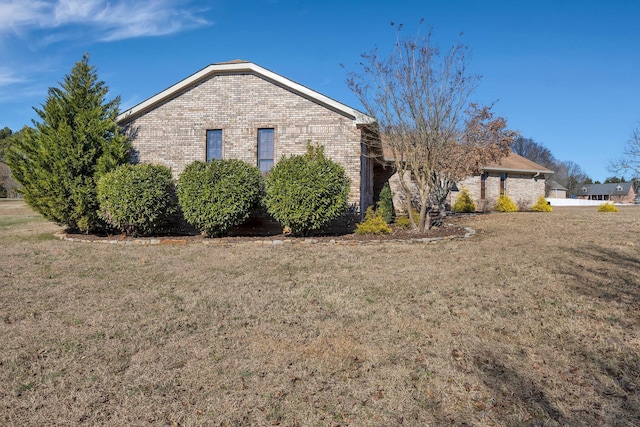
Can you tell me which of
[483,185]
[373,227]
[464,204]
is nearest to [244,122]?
[373,227]

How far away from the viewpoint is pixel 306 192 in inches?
416

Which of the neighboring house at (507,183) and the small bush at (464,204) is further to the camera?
the neighboring house at (507,183)

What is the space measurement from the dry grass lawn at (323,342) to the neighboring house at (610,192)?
74870 mm

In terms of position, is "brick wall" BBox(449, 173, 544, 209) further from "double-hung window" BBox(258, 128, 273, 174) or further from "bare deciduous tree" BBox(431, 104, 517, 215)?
"double-hung window" BBox(258, 128, 273, 174)

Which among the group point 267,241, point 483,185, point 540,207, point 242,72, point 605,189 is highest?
point 242,72

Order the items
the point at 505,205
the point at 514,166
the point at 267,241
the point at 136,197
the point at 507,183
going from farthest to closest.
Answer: the point at 514,166 → the point at 507,183 → the point at 505,205 → the point at 136,197 → the point at 267,241

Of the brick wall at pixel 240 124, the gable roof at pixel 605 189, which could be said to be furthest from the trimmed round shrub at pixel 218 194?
the gable roof at pixel 605 189

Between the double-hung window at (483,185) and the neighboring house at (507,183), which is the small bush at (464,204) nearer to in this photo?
the neighboring house at (507,183)

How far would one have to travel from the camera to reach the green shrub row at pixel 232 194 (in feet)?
34.9

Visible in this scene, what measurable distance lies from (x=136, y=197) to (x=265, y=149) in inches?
162

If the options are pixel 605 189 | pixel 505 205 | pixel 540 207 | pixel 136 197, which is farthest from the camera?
pixel 605 189

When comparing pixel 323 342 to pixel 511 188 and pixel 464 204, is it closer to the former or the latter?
pixel 464 204

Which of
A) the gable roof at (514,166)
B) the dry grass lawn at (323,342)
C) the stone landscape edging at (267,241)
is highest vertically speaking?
the gable roof at (514,166)

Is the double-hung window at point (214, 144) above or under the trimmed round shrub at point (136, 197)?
above
